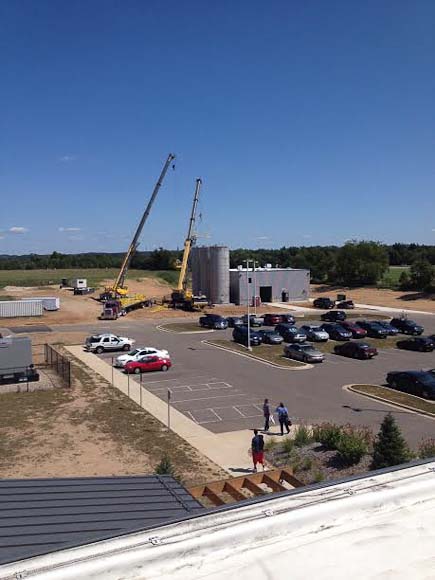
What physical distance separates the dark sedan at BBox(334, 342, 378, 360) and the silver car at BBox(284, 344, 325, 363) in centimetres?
192

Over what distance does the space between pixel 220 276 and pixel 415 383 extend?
46.6 metres

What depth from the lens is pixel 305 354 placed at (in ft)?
113

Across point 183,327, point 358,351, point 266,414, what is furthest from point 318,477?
point 183,327

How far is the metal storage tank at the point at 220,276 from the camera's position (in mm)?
71312

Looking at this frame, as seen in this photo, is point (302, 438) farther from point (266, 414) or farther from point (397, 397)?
point (397, 397)

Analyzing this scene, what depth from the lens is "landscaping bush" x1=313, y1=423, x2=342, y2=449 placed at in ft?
59.5

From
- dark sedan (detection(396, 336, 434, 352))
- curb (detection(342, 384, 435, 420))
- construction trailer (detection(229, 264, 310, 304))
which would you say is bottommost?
curb (detection(342, 384, 435, 420))

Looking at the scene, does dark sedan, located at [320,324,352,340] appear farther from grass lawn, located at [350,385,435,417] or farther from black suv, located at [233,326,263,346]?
grass lawn, located at [350,385,435,417]

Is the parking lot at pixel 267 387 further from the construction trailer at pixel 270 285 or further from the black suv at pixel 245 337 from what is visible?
the construction trailer at pixel 270 285

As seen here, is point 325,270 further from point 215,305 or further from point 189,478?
point 189,478

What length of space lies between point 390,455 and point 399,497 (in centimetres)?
728

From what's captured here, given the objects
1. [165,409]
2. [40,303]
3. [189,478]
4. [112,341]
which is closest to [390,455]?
[189,478]

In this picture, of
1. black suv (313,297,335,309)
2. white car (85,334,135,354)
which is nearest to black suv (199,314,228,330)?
white car (85,334,135,354)

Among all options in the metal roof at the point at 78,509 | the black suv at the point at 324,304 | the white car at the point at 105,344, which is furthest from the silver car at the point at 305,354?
the black suv at the point at 324,304
